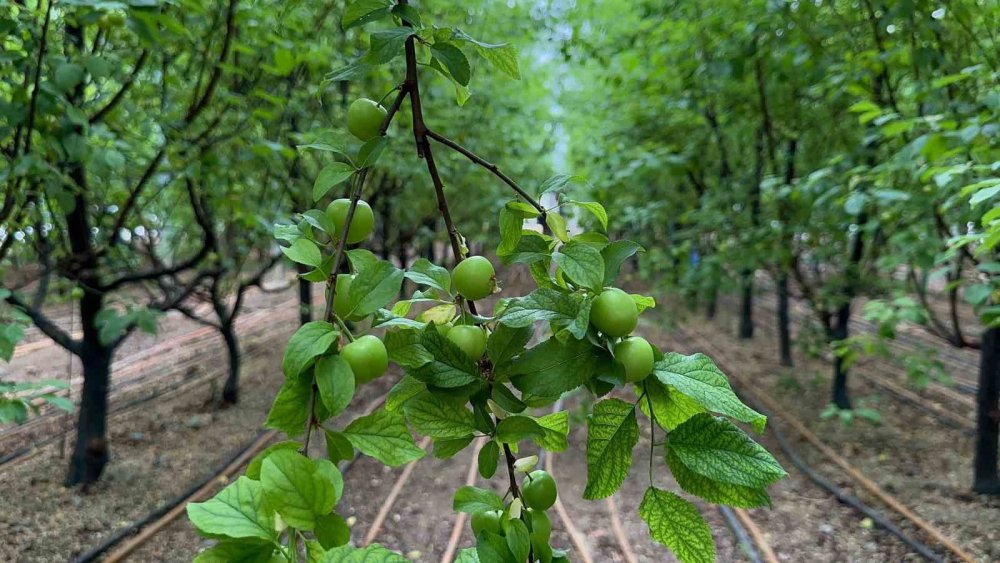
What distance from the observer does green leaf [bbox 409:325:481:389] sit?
61cm

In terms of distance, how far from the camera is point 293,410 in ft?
1.91

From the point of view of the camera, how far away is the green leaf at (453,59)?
731 millimetres

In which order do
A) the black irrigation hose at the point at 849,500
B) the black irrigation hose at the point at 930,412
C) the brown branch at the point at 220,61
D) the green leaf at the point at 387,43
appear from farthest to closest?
the black irrigation hose at the point at 930,412 → the black irrigation hose at the point at 849,500 → the brown branch at the point at 220,61 → the green leaf at the point at 387,43

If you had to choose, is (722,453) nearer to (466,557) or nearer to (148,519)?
(466,557)

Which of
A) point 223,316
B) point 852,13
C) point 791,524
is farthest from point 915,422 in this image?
point 223,316

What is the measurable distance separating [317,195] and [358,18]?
9.3 inches

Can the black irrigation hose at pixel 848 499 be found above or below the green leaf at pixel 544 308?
below

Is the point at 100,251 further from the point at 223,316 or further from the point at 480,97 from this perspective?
the point at 480,97

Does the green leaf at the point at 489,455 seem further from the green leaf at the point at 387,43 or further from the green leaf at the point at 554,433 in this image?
the green leaf at the point at 387,43

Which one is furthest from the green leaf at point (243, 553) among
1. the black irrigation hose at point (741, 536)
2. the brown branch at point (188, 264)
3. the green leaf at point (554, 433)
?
the brown branch at point (188, 264)

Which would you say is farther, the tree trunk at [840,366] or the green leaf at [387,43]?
the tree trunk at [840,366]

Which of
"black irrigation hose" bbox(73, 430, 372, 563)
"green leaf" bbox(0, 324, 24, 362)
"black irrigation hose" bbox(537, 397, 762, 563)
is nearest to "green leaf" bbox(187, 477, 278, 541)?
"green leaf" bbox(0, 324, 24, 362)

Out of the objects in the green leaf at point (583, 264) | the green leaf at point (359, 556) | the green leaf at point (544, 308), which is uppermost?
the green leaf at point (583, 264)

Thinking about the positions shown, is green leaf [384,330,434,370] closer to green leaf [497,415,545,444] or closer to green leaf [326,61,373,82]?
green leaf [497,415,545,444]
